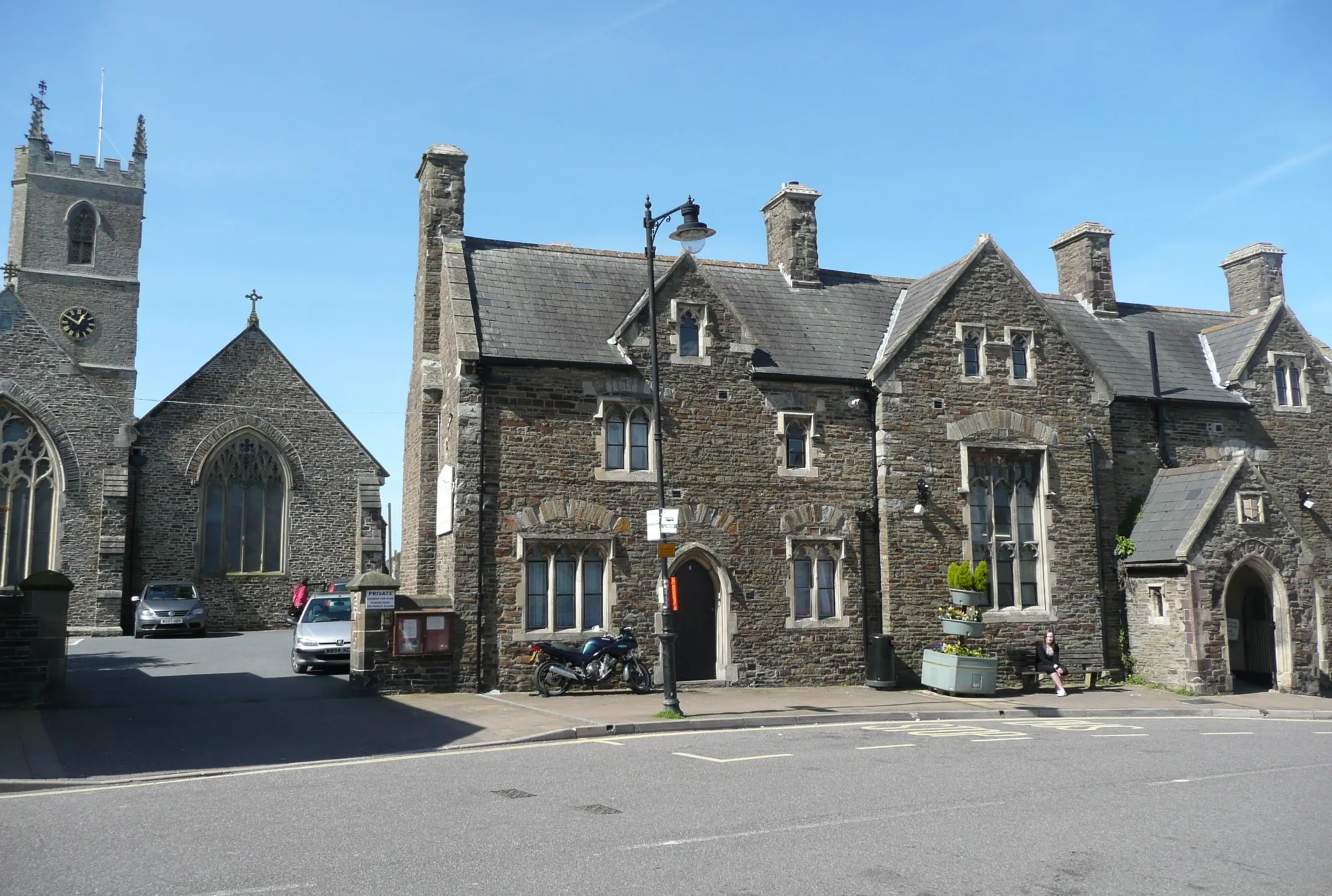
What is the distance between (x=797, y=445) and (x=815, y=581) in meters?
2.66

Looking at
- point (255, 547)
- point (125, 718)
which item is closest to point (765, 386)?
point (125, 718)

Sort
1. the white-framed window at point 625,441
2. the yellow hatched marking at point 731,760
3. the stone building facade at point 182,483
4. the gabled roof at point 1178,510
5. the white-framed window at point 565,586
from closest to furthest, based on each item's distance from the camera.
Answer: the yellow hatched marking at point 731,760, the white-framed window at point 565,586, the white-framed window at point 625,441, the gabled roof at point 1178,510, the stone building facade at point 182,483

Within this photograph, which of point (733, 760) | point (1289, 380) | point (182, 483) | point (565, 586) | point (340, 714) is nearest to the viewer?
point (733, 760)

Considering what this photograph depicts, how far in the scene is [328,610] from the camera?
23266 millimetres

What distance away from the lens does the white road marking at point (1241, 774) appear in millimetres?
10844

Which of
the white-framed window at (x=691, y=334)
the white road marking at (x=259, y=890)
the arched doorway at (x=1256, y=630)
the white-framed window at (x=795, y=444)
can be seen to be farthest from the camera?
the arched doorway at (x=1256, y=630)

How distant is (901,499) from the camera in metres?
21.7

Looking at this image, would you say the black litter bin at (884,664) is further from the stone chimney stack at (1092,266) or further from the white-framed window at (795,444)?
the stone chimney stack at (1092,266)

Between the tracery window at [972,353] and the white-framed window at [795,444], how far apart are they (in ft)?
11.9

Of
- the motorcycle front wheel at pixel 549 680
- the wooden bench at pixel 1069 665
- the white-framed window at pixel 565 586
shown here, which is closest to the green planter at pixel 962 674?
the wooden bench at pixel 1069 665

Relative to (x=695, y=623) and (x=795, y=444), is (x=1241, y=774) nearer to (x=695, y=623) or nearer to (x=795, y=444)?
(x=695, y=623)

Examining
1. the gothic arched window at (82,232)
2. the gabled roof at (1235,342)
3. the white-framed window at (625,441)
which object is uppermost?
the gothic arched window at (82,232)

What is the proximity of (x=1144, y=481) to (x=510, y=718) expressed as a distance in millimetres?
15509

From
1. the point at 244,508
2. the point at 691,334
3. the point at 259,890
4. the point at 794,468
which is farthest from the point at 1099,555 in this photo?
the point at 244,508
